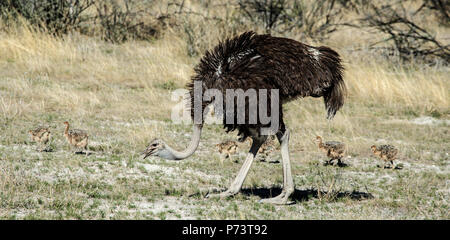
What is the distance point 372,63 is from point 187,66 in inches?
156

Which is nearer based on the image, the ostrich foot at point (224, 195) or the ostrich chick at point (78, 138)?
the ostrich foot at point (224, 195)

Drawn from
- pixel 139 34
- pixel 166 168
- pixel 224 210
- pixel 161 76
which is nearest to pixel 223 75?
pixel 224 210

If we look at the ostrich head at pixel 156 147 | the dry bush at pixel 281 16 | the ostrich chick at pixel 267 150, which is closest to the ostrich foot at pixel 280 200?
the ostrich head at pixel 156 147

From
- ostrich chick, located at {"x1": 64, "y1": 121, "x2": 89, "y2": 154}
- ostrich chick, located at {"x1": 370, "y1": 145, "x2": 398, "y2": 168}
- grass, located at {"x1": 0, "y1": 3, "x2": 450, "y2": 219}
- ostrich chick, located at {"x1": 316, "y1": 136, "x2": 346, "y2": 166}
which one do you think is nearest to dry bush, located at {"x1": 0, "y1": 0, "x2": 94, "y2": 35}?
grass, located at {"x1": 0, "y1": 3, "x2": 450, "y2": 219}

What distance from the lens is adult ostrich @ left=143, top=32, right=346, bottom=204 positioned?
7.20 m

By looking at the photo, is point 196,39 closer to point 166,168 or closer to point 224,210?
point 166,168

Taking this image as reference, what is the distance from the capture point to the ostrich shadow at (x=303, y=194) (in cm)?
799

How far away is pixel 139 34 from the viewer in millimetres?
16922

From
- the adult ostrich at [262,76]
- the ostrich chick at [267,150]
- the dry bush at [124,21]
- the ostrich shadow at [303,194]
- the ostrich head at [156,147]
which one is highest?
the dry bush at [124,21]

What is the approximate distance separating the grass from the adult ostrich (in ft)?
1.97

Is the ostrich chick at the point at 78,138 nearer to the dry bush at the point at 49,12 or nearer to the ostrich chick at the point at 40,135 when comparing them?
the ostrich chick at the point at 40,135

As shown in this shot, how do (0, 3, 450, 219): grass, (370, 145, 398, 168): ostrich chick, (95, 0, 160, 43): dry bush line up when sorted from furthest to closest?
(95, 0, 160, 43): dry bush, (370, 145, 398, 168): ostrich chick, (0, 3, 450, 219): grass

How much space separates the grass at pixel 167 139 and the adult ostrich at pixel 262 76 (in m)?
0.60

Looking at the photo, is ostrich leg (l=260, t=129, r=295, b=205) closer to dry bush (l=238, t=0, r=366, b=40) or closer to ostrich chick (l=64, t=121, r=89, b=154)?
ostrich chick (l=64, t=121, r=89, b=154)
